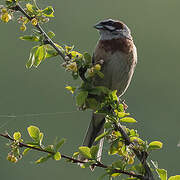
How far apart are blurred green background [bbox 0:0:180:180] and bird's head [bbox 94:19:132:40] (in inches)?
108

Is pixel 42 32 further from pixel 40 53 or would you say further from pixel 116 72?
pixel 116 72

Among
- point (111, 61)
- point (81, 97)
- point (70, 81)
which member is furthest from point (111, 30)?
point (70, 81)

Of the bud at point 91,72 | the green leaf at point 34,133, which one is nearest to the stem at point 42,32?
the bud at point 91,72

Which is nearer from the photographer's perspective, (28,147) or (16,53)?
(28,147)

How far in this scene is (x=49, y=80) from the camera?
8.58 meters

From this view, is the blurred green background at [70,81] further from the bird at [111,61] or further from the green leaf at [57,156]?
the green leaf at [57,156]

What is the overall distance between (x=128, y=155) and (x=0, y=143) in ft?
17.6

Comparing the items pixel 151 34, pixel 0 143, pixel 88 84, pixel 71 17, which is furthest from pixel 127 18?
pixel 88 84

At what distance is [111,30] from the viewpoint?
Answer: 402 centimetres

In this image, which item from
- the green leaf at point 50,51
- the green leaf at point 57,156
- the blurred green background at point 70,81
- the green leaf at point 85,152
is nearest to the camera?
the green leaf at point 57,156

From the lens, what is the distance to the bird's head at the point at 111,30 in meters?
3.98

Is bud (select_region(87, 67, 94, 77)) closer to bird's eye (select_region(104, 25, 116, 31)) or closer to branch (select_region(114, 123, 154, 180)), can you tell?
branch (select_region(114, 123, 154, 180))

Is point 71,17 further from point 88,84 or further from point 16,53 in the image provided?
point 88,84

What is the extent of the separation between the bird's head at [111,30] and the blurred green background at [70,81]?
2.73 metres
